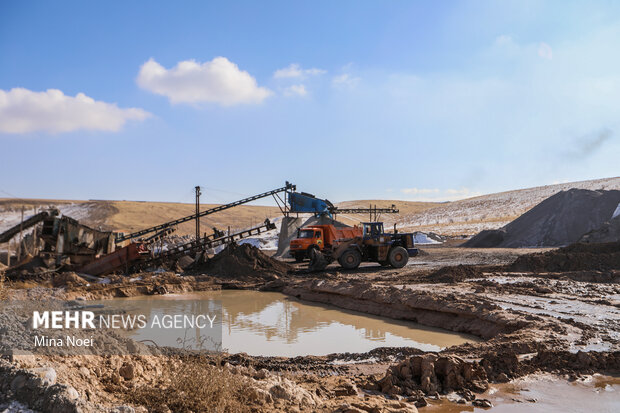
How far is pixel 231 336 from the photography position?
35.4 feet

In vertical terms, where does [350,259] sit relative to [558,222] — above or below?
below

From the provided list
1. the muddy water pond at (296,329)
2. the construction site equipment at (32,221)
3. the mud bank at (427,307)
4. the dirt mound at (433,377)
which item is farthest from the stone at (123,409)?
the construction site equipment at (32,221)

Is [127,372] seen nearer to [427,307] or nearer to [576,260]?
[427,307]

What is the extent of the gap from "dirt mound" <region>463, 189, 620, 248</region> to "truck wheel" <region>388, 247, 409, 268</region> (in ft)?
48.9

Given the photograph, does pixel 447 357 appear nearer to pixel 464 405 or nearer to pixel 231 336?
pixel 464 405

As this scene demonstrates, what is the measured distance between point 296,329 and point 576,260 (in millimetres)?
13819

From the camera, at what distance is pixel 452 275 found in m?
17.4

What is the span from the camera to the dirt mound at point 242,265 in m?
21.6

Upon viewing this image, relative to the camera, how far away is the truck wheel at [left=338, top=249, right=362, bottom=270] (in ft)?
74.8

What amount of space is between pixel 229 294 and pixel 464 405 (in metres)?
13.3

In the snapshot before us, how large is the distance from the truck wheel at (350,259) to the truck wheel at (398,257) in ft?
5.30

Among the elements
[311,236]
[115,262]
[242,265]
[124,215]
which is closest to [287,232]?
[311,236]

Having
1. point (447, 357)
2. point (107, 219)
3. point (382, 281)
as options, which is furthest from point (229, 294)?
point (107, 219)

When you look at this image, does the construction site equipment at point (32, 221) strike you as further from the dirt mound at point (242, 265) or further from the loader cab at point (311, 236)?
the loader cab at point (311, 236)
